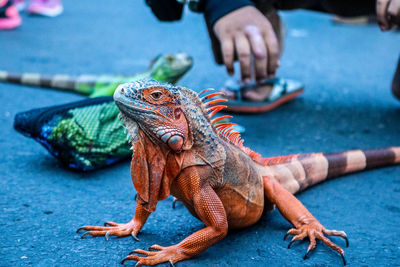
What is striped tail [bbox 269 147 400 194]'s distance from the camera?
7.82ft

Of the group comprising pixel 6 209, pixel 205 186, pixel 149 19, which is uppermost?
pixel 205 186

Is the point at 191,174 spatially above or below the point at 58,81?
above

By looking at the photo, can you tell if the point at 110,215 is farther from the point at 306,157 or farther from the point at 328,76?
the point at 328,76

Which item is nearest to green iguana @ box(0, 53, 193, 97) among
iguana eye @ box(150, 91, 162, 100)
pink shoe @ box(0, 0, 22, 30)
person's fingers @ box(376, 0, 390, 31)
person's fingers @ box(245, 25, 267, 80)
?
person's fingers @ box(245, 25, 267, 80)

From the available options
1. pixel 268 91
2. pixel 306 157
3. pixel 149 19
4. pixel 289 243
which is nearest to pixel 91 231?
pixel 289 243

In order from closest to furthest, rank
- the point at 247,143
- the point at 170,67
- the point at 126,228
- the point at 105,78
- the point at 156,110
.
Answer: the point at 156,110 < the point at 126,228 < the point at 247,143 < the point at 170,67 < the point at 105,78

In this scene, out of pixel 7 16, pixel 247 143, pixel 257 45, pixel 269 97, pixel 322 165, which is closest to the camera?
pixel 322 165

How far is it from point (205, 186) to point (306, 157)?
0.93m

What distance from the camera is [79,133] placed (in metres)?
2.72

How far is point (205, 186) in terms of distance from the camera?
1.84 metres

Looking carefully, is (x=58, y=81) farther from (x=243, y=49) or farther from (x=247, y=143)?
(x=243, y=49)

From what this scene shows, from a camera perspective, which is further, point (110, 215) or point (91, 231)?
point (110, 215)

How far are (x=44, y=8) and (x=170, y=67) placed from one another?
6.26 m

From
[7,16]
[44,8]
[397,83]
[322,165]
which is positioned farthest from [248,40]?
[44,8]
